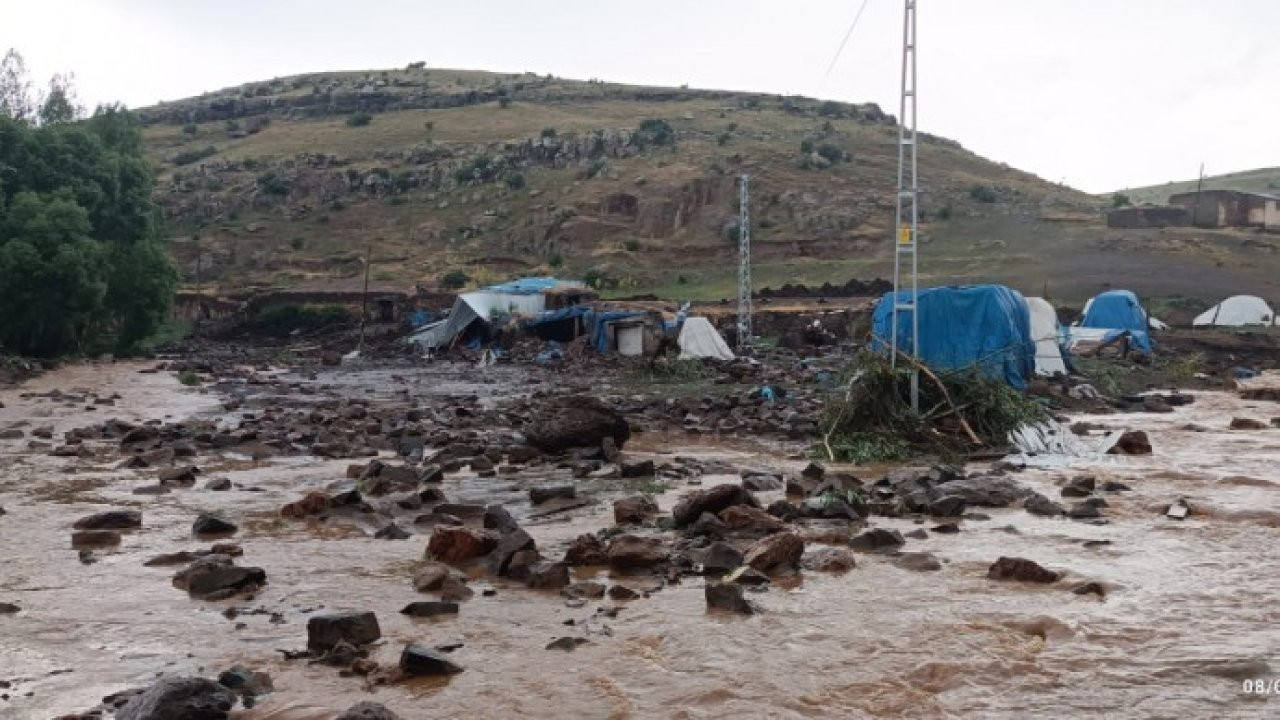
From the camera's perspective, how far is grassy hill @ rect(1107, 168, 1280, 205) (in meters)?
107

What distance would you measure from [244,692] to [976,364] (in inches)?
454

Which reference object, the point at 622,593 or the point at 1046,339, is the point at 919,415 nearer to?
the point at 622,593

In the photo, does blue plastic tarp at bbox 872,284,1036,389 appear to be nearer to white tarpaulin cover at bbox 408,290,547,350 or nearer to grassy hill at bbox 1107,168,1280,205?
white tarpaulin cover at bbox 408,290,547,350

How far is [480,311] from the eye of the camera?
4269cm

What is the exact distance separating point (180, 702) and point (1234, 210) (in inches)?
2710

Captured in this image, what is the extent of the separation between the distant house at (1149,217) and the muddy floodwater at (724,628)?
178 feet

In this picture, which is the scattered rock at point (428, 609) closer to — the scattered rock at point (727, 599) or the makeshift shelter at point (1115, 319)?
the scattered rock at point (727, 599)

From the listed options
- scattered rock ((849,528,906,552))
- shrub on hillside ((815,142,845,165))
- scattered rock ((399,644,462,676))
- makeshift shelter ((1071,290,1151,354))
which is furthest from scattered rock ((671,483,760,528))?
shrub on hillside ((815,142,845,165))

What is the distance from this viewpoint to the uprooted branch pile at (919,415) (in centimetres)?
1383

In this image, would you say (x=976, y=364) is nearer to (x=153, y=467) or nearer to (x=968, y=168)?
(x=153, y=467)

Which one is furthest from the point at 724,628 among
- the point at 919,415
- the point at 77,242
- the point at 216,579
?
the point at 77,242

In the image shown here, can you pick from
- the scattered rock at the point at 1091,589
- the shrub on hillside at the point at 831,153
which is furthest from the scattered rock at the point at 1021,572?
the shrub on hillside at the point at 831,153

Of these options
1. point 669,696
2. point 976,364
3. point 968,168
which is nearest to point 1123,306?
point 976,364

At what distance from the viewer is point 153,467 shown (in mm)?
13242
